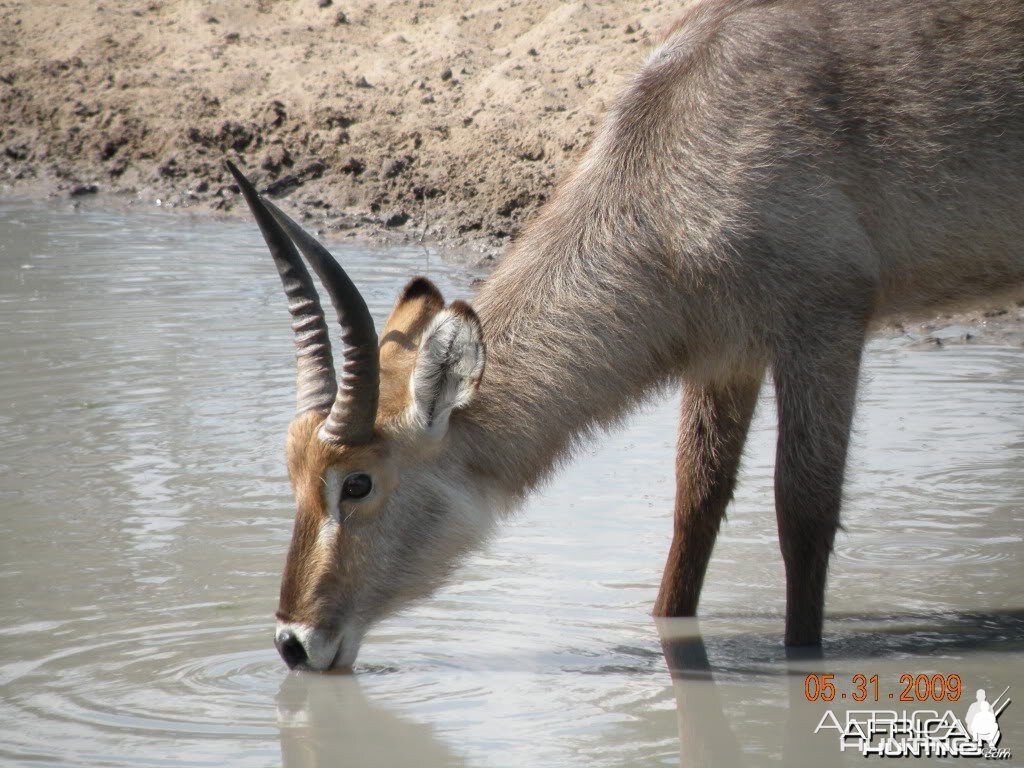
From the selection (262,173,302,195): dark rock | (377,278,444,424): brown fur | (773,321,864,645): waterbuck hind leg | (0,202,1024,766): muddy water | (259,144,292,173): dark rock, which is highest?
(377,278,444,424): brown fur

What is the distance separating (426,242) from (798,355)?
5.91 meters

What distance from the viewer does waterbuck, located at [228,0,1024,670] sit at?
13.2 feet

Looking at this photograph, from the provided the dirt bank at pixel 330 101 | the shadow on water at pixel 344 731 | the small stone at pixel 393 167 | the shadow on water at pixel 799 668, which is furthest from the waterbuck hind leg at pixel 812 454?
the small stone at pixel 393 167

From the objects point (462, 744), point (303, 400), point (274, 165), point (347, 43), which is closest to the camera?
point (462, 744)

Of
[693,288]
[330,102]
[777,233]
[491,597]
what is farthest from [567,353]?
[330,102]

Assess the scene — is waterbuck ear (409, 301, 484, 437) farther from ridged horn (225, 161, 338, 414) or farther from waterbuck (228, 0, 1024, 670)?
ridged horn (225, 161, 338, 414)

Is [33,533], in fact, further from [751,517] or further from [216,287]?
[216,287]

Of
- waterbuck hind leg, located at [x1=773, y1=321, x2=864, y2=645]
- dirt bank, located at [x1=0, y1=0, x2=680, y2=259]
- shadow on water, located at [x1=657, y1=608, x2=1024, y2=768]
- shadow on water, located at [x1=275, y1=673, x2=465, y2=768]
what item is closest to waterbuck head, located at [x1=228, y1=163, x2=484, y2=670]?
shadow on water, located at [x1=275, y1=673, x2=465, y2=768]

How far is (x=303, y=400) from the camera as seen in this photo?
4.14 meters

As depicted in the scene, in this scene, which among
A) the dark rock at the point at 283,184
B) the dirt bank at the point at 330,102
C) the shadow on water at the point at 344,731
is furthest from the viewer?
the dark rock at the point at 283,184

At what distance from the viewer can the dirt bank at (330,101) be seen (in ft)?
33.6

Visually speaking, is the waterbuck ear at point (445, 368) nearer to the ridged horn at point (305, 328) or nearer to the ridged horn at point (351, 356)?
the ridged horn at point (351, 356)

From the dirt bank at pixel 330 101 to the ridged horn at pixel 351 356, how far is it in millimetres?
5575

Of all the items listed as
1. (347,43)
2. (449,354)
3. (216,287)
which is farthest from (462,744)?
(347,43)
